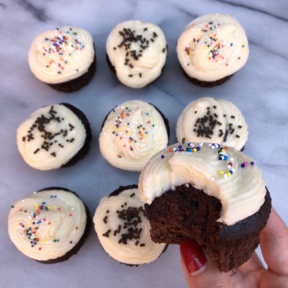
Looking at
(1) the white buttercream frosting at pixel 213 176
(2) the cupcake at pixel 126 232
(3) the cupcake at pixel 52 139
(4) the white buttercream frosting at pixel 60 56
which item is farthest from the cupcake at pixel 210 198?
(4) the white buttercream frosting at pixel 60 56

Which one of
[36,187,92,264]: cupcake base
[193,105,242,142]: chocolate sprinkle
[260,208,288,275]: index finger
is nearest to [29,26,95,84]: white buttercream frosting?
[36,187,92,264]: cupcake base

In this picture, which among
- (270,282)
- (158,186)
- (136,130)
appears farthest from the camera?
(136,130)

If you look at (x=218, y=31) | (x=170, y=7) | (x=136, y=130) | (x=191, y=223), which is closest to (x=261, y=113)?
(x=218, y=31)

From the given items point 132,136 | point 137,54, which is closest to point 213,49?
point 137,54

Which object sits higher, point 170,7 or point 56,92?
point 170,7

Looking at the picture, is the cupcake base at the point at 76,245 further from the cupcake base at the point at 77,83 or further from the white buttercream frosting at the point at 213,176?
the white buttercream frosting at the point at 213,176

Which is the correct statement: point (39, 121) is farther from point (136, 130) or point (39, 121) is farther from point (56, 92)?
point (136, 130)
